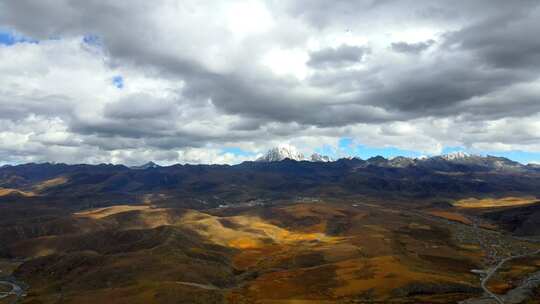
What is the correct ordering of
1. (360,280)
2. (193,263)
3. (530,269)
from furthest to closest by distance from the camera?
(193,263) < (530,269) < (360,280)

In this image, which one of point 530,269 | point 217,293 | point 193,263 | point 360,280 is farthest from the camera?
point 193,263

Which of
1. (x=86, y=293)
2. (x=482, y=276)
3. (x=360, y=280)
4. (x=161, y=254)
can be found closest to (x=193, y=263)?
(x=161, y=254)

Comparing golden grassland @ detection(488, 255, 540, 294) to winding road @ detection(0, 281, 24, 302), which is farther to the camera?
winding road @ detection(0, 281, 24, 302)

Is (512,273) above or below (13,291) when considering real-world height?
above

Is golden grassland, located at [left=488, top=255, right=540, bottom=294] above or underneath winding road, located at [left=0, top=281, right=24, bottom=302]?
above

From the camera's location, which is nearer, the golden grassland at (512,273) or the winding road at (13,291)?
the golden grassland at (512,273)

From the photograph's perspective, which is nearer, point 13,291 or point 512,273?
point 512,273

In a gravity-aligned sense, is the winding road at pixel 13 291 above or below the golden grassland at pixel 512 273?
below

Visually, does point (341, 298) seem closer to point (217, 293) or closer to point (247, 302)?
point (247, 302)

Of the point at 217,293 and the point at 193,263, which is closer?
the point at 217,293
